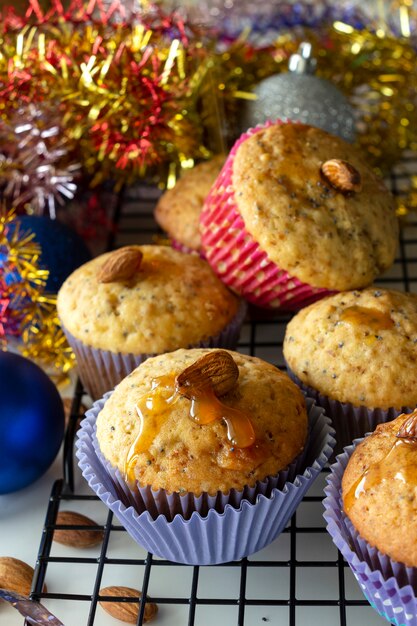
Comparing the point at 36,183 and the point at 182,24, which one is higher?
the point at 182,24

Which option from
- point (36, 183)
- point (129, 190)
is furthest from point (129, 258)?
point (129, 190)

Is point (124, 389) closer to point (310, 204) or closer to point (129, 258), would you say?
point (129, 258)

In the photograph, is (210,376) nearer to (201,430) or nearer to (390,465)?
(201,430)

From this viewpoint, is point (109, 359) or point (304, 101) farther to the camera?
point (304, 101)

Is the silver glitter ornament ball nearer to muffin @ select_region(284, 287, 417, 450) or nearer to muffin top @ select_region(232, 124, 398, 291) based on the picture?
muffin top @ select_region(232, 124, 398, 291)

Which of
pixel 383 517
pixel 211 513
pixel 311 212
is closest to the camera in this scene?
pixel 383 517

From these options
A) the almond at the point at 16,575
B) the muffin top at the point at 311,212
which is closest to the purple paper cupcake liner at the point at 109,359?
the muffin top at the point at 311,212

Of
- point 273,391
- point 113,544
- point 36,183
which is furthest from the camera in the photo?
point 36,183

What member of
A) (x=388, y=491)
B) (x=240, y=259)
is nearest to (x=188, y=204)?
(x=240, y=259)
